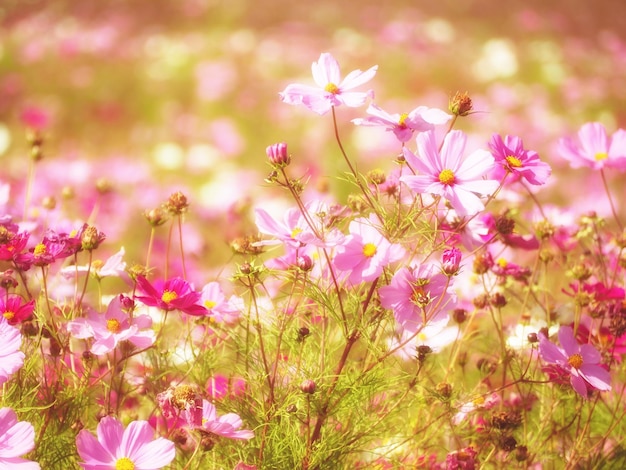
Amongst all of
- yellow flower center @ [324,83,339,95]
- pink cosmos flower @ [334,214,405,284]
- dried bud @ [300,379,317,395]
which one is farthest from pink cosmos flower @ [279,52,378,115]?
dried bud @ [300,379,317,395]

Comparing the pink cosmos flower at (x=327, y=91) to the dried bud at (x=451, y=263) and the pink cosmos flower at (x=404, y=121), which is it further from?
the dried bud at (x=451, y=263)

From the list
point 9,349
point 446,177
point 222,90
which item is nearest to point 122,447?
point 9,349

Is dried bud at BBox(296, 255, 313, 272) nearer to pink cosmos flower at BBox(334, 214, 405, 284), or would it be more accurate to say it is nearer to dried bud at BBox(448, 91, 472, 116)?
pink cosmos flower at BBox(334, 214, 405, 284)

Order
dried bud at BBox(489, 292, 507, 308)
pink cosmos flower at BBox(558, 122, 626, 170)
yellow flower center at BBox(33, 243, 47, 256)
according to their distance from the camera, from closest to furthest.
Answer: yellow flower center at BBox(33, 243, 47, 256) < dried bud at BBox(489, 292, 507, 308) < pink cosmos flower at BBox(558, 122, 626, 170)

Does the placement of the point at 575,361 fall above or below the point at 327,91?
below

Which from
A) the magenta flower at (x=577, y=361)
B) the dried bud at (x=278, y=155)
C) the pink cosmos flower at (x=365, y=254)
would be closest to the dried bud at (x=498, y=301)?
the magenta flower at (x=577, y=361)

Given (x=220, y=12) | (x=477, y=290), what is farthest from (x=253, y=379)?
(x=220, y=12)

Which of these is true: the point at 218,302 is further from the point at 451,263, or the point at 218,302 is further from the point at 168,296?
the point at 451,263
